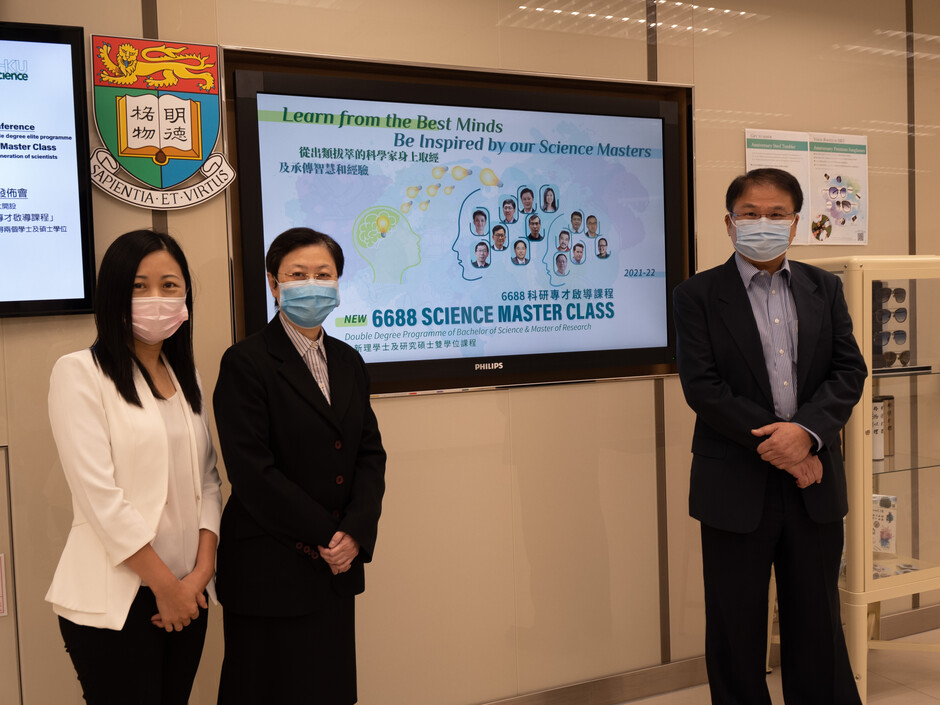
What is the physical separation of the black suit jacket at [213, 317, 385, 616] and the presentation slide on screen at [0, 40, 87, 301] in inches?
27.7

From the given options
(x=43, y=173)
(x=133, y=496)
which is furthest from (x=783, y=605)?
(x=43, y=173)

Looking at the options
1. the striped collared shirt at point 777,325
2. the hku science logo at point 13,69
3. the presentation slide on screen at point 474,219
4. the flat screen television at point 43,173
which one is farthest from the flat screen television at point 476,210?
the striped collared shirt at point 777,325

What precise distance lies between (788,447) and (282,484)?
135 centimetres

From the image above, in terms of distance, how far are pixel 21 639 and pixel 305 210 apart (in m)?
1.50

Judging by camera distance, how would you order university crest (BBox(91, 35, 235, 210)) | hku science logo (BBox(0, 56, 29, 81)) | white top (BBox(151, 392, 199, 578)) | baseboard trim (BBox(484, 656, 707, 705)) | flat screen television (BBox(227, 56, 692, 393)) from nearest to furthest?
white top (BBox(151, 392, 199, 578))
hku science logo (BBox(0, 56, 29, 81))
university crest (BBox(91, 35, 235, 210))
flat screen television (BBox(227, 56, 692, 393))
baseboard trim (BBox(484, 656, 707, 705))

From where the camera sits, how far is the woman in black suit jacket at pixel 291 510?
1.86 metres

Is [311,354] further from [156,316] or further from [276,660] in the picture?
[276,660]

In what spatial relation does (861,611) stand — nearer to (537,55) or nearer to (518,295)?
(518,295)

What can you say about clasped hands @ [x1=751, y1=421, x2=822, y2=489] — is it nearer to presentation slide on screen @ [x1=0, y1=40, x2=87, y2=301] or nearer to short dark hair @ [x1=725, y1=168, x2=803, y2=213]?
short dark hair @ [x1=725, y1=168, x2=803, y2=213]

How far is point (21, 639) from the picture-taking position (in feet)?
7.42

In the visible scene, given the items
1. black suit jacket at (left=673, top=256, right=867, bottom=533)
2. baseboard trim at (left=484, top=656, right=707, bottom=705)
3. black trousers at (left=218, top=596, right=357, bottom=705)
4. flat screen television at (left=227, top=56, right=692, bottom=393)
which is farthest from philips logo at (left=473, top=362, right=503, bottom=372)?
baseboard trim at (left=484, top=656, right=707, bottom=705)

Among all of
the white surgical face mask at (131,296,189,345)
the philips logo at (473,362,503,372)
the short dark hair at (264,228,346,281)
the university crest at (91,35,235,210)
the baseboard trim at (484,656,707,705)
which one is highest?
the university crest at (91,35,235,210)

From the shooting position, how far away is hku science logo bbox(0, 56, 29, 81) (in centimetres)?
216

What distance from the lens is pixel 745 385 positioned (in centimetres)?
231
